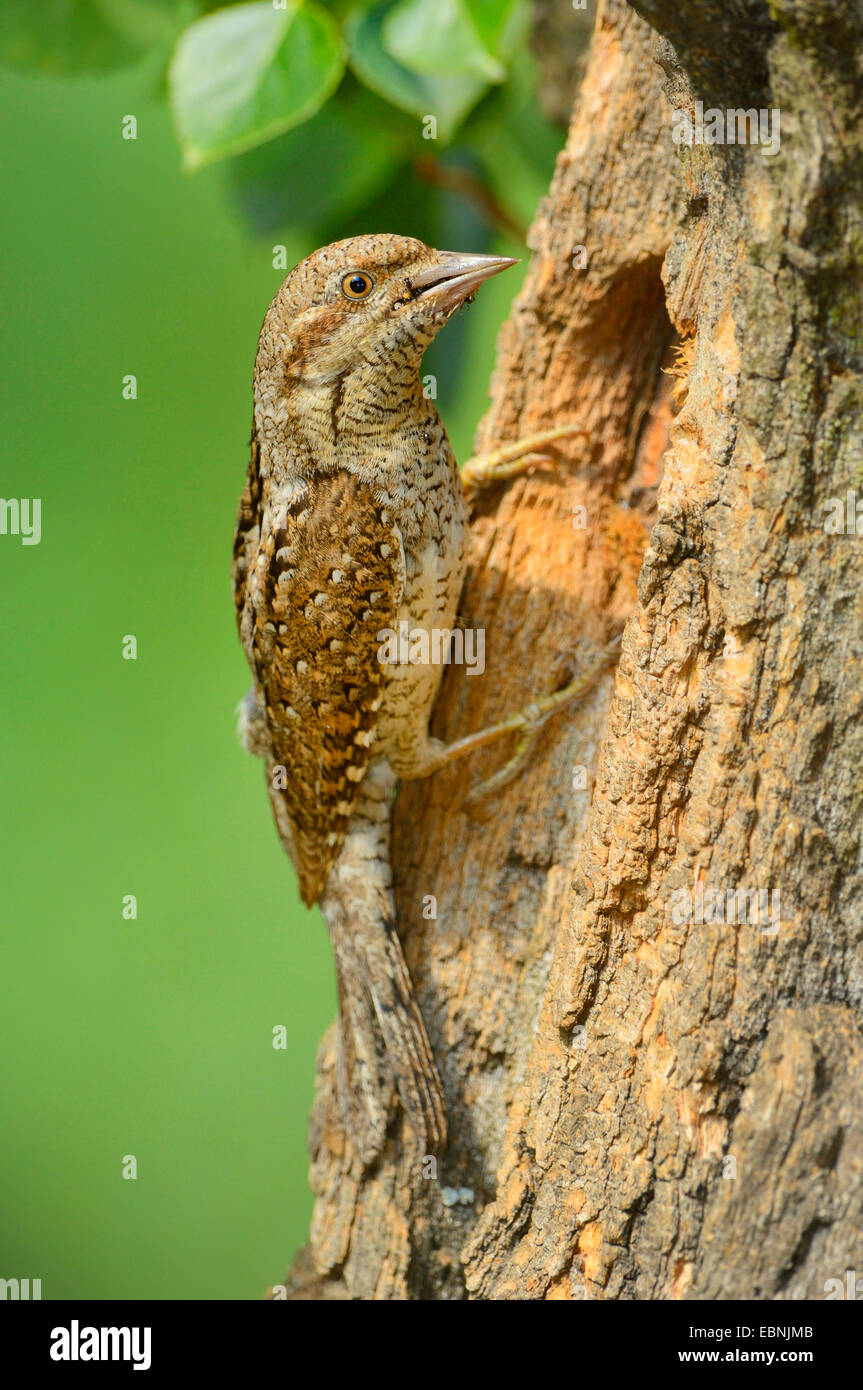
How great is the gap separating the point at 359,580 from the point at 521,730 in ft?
1.55

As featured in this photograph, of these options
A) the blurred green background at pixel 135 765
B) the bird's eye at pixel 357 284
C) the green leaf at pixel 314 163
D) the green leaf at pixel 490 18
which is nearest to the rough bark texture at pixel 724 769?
the green leaf at pixel 490 18

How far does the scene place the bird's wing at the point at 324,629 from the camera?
6.54 feet

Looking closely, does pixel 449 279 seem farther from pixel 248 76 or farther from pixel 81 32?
pixel 81 32

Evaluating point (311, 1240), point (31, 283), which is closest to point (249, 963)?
point (311, 1240)

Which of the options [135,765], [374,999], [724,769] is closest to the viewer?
[724,769]

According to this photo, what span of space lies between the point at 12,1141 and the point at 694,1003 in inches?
132

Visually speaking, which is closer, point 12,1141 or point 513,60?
point 513,60

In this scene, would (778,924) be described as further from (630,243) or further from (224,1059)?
(224,1059)

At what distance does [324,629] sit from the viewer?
2.03 m

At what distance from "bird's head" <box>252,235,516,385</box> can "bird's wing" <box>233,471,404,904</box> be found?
26 cm

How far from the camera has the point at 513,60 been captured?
8.71ft

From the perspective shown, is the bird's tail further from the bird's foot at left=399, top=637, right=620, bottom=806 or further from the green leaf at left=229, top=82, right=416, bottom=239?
the green leaf at left=229, top=82, right=416, bottom=239

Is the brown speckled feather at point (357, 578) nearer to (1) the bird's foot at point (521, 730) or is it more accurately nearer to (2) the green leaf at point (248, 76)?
(1) the bird's foot at point (521, 730)

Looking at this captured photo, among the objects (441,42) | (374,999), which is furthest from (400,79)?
(374,999)
